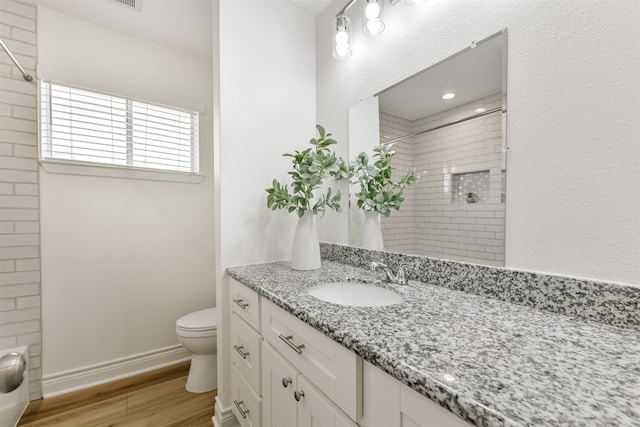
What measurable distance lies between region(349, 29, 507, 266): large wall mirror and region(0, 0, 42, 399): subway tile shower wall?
2.09 metres

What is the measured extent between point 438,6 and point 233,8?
3.52 feet

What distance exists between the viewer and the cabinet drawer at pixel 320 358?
607mm

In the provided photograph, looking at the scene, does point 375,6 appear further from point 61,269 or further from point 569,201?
point 61,269

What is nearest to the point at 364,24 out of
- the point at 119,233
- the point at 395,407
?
the point at 395,407

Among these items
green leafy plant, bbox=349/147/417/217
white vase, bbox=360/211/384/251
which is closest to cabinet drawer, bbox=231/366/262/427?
white vase, bbox=360/211/384/251

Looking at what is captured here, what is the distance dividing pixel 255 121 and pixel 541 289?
4.86ft

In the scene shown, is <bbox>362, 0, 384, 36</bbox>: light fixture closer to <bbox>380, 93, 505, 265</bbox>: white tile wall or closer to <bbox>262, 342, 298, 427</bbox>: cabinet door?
<bbox>380, 93, 505, 265</bbox>: white tile wall

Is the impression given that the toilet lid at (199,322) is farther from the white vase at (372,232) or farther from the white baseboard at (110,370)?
the white vase at (372,232)


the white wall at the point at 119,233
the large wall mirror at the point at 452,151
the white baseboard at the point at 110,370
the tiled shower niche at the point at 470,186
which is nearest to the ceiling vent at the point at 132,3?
the white wall at the point at 119,233

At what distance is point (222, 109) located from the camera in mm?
1442

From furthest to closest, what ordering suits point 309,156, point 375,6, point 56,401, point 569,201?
point 56,401 < point 309,156 < point 375,6 < point 569,201

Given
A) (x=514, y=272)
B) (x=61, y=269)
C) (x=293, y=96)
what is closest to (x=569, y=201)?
(x=514, y=272)

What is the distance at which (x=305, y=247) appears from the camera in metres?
1.37

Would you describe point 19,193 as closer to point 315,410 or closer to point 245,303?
Answer: point 245,303
